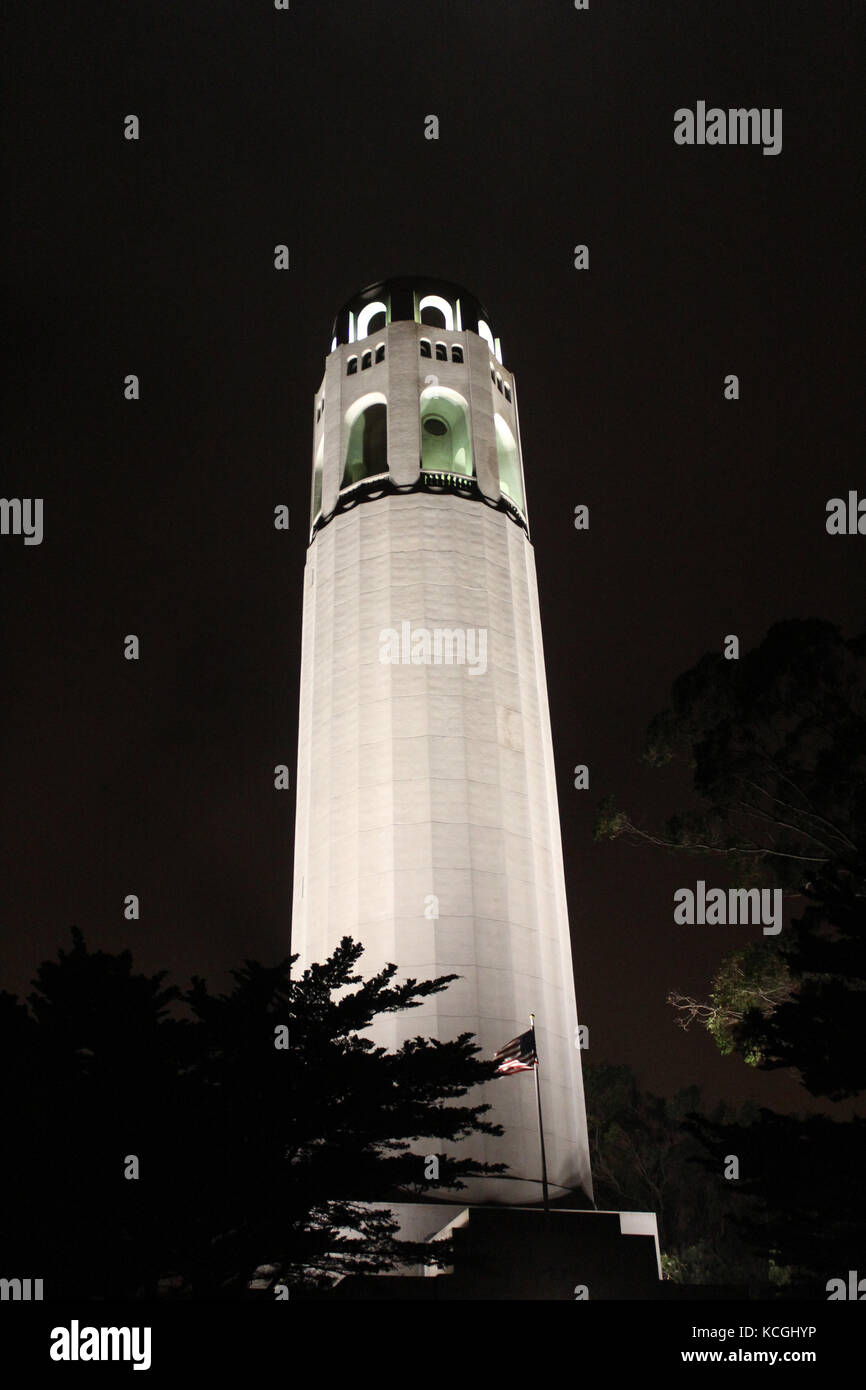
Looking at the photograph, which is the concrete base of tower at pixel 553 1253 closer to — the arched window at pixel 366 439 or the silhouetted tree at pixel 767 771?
the silhouetted tree at pixel 767 771

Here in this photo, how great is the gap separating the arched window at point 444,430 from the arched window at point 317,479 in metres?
3.75

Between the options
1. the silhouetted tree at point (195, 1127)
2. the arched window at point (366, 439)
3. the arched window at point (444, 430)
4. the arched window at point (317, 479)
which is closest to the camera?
the silhouetted tree at point (195, 1127)

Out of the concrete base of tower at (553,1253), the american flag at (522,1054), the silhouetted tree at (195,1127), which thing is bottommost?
the concrete base of tower at (553,1253)

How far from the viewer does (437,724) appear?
3403cm

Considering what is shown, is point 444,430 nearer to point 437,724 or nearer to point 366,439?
point 366,439

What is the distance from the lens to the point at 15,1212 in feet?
41.8

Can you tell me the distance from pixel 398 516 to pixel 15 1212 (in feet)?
89.4

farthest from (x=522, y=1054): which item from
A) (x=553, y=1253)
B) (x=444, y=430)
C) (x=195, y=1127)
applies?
(x=444, y=430)

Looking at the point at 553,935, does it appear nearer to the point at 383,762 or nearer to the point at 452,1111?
the point at 383,762

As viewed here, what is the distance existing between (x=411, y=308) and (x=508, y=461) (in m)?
6.49

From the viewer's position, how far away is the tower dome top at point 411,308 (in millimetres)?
42875

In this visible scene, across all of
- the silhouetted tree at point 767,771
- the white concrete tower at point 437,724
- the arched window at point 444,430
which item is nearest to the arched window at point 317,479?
the white concrete tower at point 437,724

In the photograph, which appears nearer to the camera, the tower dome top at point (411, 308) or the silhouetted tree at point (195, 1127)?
the silhouetted tree at point (195, 1127)
